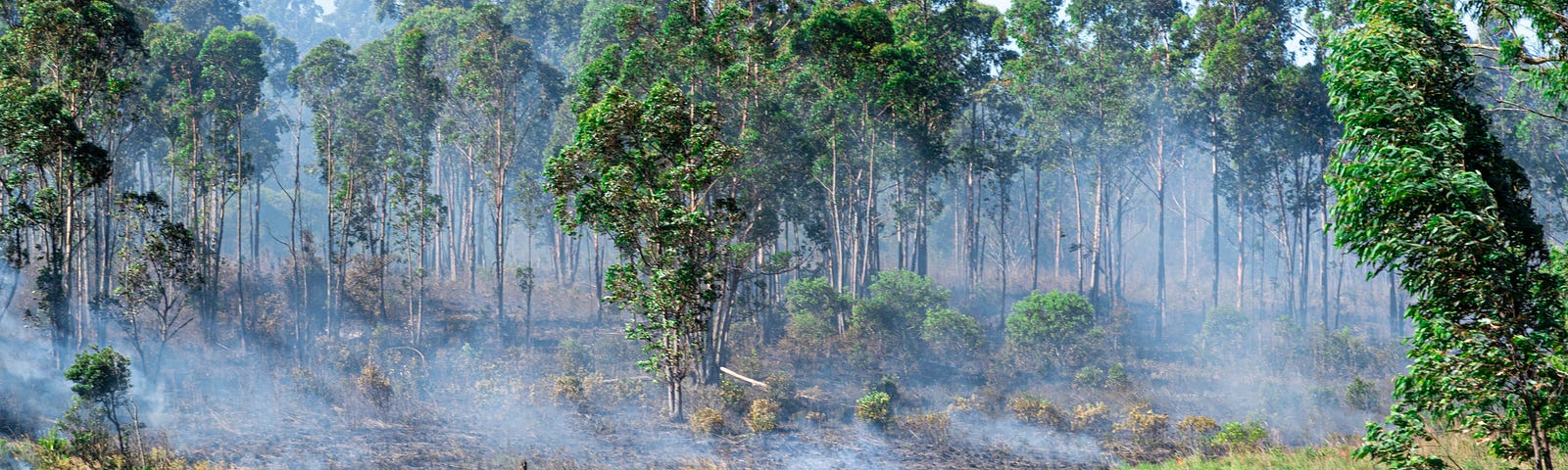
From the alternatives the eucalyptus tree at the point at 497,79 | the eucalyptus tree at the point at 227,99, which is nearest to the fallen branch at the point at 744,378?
the eucalyptus tree at the point at 497,79

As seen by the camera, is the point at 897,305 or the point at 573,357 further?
the point at 897,305

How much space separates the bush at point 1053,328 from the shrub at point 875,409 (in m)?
8.68

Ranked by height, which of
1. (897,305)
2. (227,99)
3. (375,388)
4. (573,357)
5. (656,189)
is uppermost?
(227,99)

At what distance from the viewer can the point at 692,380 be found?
31.4m

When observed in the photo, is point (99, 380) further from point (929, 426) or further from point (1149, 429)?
point (1149, 429)

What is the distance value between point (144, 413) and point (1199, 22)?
42.0 m

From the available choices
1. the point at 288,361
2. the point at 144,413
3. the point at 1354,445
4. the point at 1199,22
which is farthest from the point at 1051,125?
the point at 144,413

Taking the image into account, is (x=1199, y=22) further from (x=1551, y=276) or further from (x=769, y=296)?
(x=1551, y=276)

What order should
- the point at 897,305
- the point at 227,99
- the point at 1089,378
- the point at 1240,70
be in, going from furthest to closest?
the point at 1240,70
the point at 227,99
the point at 897,305
the point at 1089,378

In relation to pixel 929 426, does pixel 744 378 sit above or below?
above

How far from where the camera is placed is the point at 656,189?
20953 millimetres

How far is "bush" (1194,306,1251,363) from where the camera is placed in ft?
138

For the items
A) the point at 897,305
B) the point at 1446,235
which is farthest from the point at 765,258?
the point at 1446,235

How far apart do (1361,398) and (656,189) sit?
24221 millimetres
